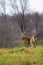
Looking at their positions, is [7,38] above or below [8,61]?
below

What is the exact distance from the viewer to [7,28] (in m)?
24.8

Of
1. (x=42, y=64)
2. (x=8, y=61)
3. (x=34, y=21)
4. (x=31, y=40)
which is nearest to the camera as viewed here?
(x=42, y=64)

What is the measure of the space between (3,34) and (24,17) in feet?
114

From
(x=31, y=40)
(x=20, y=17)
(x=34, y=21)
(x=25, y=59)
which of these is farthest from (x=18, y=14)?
(x=25, y=59)

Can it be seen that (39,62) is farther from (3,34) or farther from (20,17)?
(20,17)

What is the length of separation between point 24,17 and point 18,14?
2.47 metres

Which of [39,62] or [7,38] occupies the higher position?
[39,62]

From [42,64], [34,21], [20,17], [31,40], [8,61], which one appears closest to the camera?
[42,64]

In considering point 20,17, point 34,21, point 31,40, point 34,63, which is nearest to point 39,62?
point 34,63

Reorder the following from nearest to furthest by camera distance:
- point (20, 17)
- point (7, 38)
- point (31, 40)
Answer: point (31, 40) → point (7, 38) → point (20, 17)

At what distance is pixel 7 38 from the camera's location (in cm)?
2428

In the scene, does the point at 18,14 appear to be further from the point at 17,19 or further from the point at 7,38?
the point at 7,38

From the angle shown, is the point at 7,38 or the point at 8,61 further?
the point at 7,38

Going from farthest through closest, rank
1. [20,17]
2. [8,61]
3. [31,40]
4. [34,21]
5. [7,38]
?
1. [34,21]
2. [20,17]
3. [7,38]
4. [31,40]
5. [8,61]
